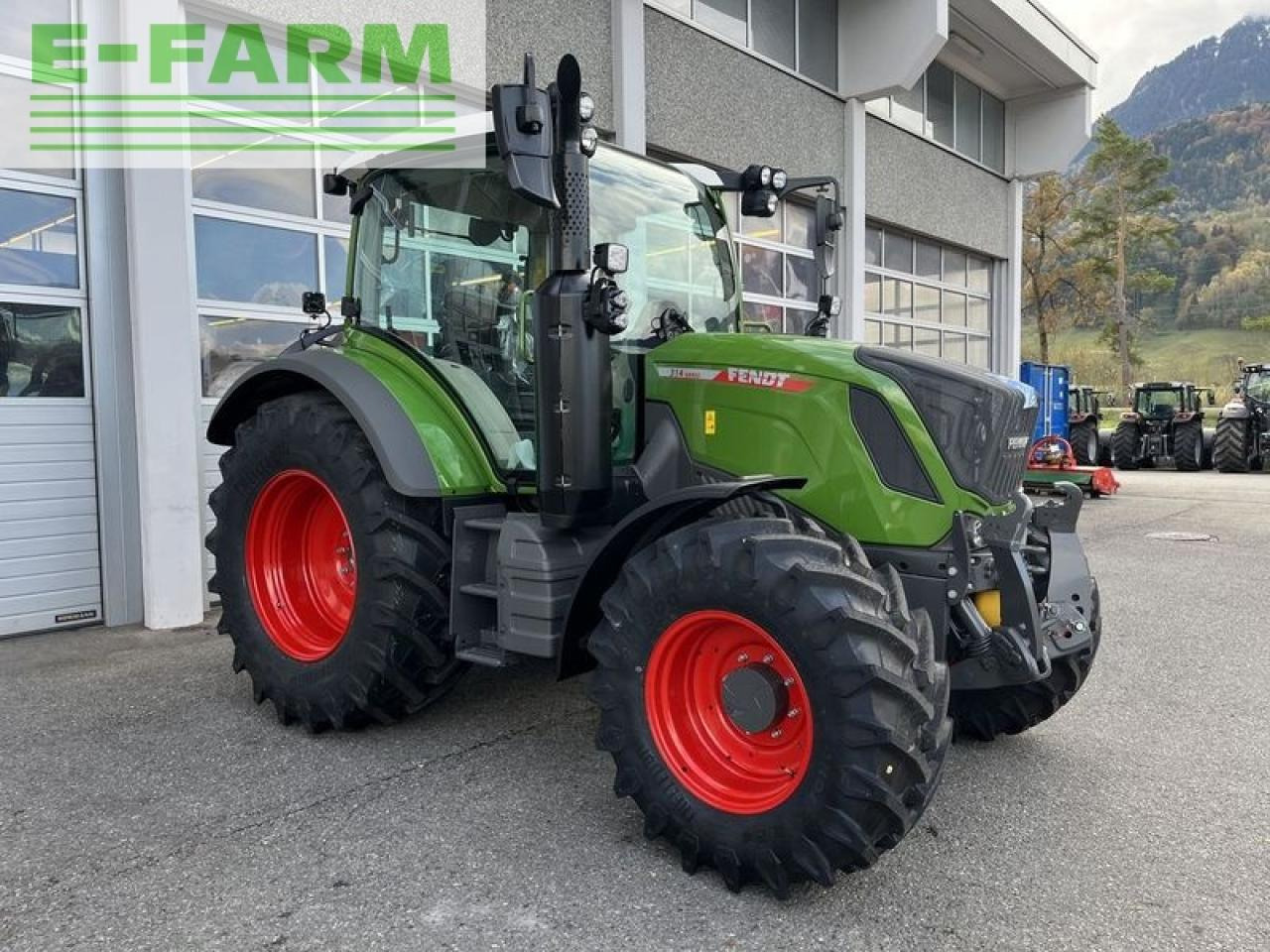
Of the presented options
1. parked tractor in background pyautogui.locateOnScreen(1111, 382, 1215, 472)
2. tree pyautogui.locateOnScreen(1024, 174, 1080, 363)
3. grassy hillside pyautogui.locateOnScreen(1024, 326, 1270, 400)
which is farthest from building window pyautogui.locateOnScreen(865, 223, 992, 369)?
grassy hillside pyautogui.locateOnScreen(1024, 326, 1270, 400)

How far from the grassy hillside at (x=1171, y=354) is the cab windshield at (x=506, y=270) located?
4851cm

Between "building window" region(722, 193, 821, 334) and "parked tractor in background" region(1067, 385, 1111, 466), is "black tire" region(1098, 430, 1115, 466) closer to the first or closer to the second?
"parked tractor in background" region(1067, 385, 1111, 466)

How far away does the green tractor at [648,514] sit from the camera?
261 centimetres

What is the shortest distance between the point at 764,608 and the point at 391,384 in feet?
6.32

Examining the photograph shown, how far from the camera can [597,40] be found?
8469mm

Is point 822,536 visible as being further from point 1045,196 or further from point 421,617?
point 1045,196

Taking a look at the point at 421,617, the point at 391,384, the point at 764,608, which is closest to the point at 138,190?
the point at 391,384

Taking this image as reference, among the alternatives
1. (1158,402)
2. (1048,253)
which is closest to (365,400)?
(1158,402)

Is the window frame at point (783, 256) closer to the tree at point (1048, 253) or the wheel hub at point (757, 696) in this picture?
the wheel hub at point (757, 696)

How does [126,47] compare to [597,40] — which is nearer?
[126,47]

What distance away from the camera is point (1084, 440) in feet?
64.8

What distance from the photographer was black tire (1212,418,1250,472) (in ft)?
59.1

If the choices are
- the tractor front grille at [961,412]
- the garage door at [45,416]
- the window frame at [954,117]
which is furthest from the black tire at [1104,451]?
the garage door at [45,416]

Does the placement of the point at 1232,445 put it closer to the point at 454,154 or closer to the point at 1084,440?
the point at 1084,440
